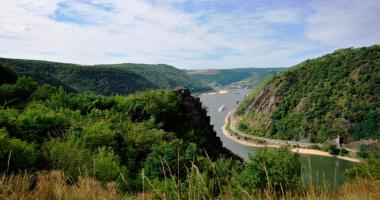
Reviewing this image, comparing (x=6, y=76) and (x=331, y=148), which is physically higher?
(x=6, y=76)

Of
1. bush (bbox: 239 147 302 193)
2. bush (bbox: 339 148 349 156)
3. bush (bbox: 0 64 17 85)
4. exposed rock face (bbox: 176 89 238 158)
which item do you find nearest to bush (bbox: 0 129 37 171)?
bush (bbox: 239 147 302 193)

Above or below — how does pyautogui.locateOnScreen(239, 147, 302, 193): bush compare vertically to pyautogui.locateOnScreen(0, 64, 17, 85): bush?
below

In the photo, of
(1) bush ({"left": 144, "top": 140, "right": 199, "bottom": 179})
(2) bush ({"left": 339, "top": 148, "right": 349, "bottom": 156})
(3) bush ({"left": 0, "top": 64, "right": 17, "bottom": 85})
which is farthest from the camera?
(2) bush ({"left": 339, "top": 148, "right": 349, "bottom": 156})

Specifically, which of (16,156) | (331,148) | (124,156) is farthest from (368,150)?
(16,156)

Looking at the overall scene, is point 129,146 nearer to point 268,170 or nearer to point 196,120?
point 268,170

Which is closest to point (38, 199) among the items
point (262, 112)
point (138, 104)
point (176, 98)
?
point (138, 104)

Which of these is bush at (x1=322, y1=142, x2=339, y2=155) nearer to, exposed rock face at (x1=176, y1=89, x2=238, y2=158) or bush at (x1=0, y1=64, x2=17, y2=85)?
exposed rock face at (x1=176, y1=89, x2=238, y2=158)

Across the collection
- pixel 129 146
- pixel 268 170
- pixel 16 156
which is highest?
pixel 16 156

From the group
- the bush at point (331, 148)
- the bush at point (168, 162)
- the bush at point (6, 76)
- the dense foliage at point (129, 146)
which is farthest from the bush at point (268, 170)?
the bush at point (331, 148)

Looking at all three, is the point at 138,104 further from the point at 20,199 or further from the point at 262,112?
the point at 262,112
